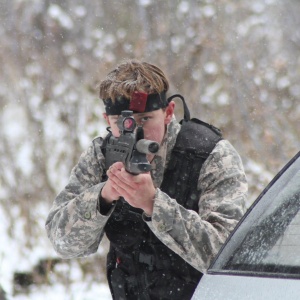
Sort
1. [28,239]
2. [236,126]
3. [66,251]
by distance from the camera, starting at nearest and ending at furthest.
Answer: [66,251], [28,239], [236,126]

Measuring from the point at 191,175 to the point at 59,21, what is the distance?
5927mm

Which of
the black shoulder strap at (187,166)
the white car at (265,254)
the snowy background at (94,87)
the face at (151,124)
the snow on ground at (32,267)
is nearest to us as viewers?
the white car at (265,254)

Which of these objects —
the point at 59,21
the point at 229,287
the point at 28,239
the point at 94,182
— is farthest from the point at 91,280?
the point at 229,287

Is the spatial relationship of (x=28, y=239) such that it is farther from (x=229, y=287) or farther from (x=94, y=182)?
(x=229, y=287)

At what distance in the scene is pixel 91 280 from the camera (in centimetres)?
812

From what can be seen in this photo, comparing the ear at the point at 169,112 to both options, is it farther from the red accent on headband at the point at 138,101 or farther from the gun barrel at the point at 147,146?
the gun barrel at the point at 147,146

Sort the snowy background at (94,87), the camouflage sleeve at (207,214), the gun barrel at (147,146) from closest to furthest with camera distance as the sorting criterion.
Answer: the gun barrel at (147,146)
the camouflage sleeve at (207,214)
the snowy background at (94,87)

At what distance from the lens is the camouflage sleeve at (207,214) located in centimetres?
318

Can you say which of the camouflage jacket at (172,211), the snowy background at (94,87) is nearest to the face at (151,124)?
the camouflage jacket at (172,211)

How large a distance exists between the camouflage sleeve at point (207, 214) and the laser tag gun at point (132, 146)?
18 cm

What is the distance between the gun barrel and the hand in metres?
0.11

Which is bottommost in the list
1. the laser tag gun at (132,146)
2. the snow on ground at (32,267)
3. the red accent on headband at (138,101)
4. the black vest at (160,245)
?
the snow on ground at (32,267)

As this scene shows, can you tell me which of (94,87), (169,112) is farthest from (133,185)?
(94,87)

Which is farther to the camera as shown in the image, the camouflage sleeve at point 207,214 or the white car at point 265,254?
the camouflage sleeve at point 207,214
